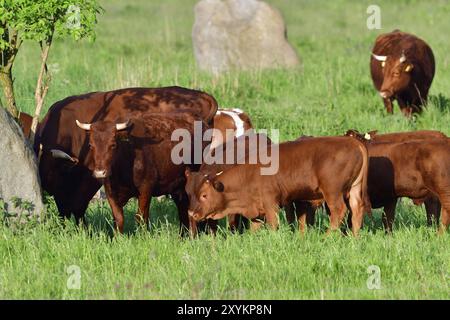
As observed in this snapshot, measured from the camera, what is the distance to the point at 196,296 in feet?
31.1

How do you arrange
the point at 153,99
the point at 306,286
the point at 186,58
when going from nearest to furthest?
the point at 306,286, the point at 153,99, the point at 186,58

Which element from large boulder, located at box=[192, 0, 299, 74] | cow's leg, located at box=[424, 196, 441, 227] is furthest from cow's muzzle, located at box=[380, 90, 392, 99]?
cow's leg, located at box=[424, 196, 441, 227]

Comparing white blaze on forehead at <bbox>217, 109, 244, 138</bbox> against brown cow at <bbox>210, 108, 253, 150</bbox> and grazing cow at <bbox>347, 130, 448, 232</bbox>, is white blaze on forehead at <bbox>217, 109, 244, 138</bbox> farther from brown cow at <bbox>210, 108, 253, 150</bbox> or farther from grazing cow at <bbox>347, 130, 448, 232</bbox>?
grazing cow at <bbox>347, 130, 448, 232</bbox>

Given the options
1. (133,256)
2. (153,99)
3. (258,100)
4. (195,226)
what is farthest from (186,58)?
(133,256)

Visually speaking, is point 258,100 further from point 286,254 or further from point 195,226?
point 286,254

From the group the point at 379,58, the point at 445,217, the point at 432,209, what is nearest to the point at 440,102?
the point at 379,58

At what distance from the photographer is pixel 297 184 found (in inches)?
493

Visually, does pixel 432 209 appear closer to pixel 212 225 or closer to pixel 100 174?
pixel 212 225

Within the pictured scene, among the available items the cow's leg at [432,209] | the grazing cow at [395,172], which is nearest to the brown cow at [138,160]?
the grazing cow at [395,172]

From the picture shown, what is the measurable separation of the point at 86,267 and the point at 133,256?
0.51 metres

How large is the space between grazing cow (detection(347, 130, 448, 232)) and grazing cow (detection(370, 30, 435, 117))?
6575 mm

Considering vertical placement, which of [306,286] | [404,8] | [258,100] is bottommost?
[306,286]

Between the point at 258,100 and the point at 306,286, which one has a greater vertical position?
→ the point at 258,100

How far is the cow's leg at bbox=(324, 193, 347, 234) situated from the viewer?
12.3 m
